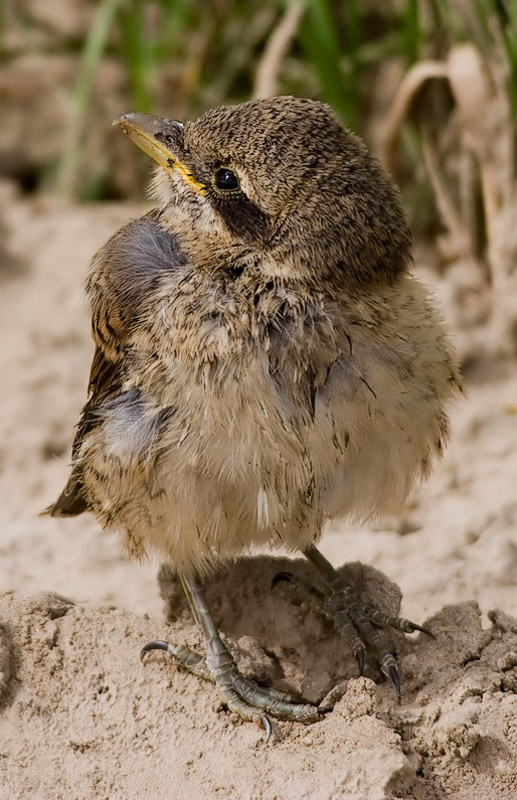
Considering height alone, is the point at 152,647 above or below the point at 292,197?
below

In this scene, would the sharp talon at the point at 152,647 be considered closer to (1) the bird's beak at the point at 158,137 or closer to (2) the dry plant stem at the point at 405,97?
(1) the bird's beak at the point at 158,137

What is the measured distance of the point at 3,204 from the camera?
7.36 m

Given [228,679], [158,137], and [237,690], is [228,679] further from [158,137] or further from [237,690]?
[158,137]

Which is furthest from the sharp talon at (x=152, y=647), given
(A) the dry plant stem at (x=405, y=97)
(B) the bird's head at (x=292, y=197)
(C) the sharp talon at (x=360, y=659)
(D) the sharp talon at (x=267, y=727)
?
(A) the dry plant stem at (x=405, y=97)

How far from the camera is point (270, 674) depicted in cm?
371

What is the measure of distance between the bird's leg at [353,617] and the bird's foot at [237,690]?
0.80ft

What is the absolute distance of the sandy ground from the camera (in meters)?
3.20

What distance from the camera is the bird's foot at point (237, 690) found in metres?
3.44

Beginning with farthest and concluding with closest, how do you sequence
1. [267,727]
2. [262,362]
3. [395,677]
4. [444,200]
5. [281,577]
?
[444,200] < [281,577] < [395,677] < [267,727] < [262,362]

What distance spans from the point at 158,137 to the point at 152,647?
1.63 metres

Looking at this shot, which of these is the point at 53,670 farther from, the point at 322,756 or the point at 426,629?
the point at 426,629

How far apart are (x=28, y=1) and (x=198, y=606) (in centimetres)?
577

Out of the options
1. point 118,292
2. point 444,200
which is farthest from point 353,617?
point 444,200

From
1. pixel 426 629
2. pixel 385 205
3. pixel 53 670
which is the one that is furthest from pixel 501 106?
pixel 53 670
